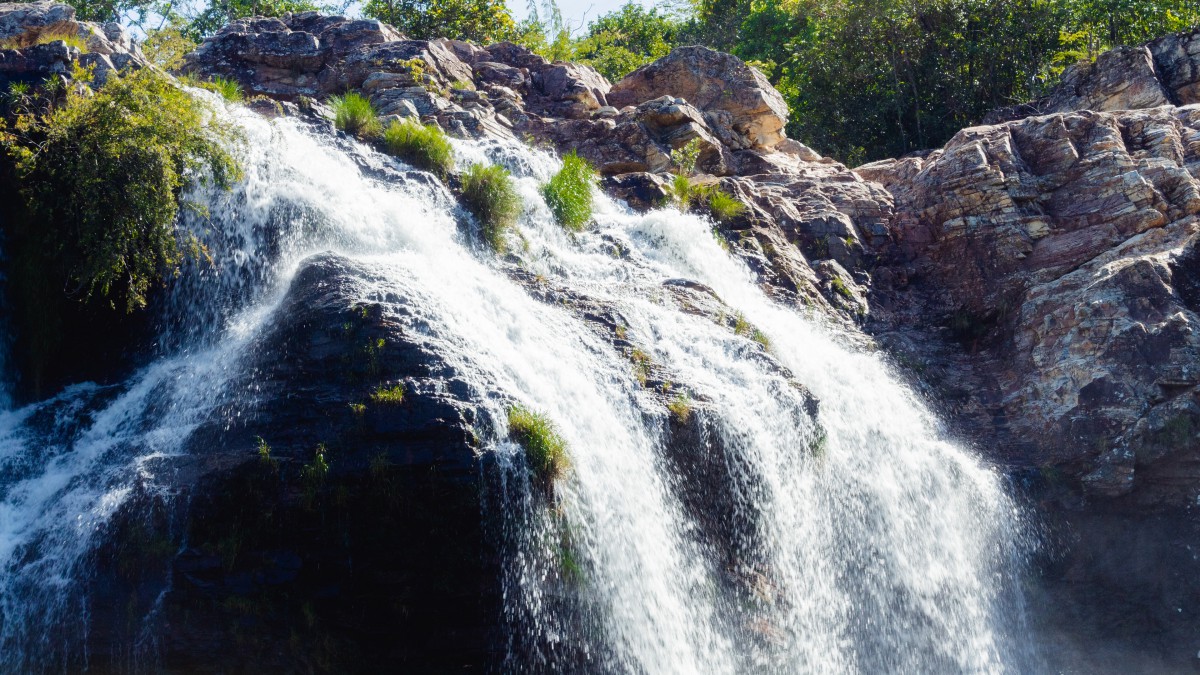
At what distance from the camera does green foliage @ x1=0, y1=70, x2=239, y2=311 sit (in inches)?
381

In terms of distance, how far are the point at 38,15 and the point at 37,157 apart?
198 inches

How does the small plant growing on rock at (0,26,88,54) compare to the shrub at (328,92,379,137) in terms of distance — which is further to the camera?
the shrub at (328,92,379,137)

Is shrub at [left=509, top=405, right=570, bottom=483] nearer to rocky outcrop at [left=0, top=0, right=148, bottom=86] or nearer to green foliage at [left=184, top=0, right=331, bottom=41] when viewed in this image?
rocky outcrop at [left=0, top=0, right=148, bottom=86]

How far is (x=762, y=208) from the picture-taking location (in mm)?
16312

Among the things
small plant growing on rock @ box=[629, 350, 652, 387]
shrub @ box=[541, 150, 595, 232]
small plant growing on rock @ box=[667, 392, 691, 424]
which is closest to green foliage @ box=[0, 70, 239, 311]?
small plant growing on rock @ box=[629, 350, 652, 387]

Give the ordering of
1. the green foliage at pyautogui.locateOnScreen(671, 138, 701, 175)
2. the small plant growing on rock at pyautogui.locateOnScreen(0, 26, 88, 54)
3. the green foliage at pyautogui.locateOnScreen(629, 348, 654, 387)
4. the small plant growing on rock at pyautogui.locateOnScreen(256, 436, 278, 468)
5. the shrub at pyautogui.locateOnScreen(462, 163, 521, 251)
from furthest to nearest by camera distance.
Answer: the green foliage at pyautogui.locateOnScreen(671, 138, 701, 175) < the shrub at pyautogui.locateOnScreen(462, 163, 521, 251) < the small plant growing on rock at pyautogui.locateOnScreen(0, 26, 88, 54) < the green foliage at pyautogui.locateOnScreen(629, 348, 654, 387) < the small plant growing on rock at pyautogui.locateOnScreen(256, 436, 278, 468)

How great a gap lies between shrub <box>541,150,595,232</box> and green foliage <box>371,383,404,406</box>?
5.92 meters

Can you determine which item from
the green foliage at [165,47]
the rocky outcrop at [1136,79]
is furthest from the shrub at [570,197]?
the rocky outcrop at [1136,79]

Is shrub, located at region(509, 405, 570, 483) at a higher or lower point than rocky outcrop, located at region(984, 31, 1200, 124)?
lower

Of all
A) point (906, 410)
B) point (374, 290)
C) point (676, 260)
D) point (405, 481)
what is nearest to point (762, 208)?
point (676, 260)

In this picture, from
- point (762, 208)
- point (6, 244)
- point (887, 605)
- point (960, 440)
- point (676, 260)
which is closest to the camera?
point (6, 244)

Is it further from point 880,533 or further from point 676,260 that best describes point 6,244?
A: point 880,533

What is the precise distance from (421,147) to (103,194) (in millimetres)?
4744

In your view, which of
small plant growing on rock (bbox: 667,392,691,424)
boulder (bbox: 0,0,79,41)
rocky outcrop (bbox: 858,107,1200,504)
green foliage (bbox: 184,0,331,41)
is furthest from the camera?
green foliage (bbox: 184,0,331,41)
